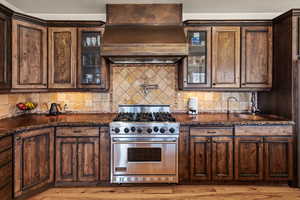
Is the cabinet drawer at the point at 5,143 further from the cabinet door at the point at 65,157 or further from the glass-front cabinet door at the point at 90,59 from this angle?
the glass-front cabinet door at the point at 90,59

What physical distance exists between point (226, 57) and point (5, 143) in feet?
9.80

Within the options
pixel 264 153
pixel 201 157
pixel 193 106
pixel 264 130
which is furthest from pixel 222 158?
pixel 193 106

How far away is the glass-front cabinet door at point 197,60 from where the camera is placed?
336 cm

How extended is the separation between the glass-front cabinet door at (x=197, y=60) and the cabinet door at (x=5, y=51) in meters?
2.32

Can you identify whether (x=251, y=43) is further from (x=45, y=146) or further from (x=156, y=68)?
(x=45, y=146)

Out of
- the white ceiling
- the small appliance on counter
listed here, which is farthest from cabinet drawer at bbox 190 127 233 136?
the white ceiling

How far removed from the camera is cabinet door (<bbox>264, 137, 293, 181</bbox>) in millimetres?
2955

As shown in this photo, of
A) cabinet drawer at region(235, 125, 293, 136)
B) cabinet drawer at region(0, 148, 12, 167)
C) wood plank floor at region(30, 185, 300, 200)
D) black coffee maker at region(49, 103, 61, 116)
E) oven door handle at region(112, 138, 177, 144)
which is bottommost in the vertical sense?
wood plank floor at region(30, 185, 300, 200)

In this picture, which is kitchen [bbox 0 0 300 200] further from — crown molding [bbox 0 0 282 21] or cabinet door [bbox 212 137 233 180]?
crown molding [bbox 0 0 282 21]

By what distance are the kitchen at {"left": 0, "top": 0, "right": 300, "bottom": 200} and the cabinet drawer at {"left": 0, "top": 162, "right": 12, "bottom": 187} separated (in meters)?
0.02

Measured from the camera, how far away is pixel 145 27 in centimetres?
319

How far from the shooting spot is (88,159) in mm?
2961

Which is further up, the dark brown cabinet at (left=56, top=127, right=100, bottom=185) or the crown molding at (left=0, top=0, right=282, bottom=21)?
the crown molding at (left=0, top=0, right=282, bottom=21)

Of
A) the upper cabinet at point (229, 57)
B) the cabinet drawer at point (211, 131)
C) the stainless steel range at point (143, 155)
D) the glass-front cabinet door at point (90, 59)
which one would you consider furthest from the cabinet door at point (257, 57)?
the glass-front cabinet door at point (90, 59)
